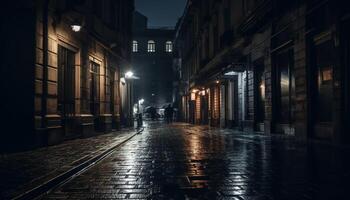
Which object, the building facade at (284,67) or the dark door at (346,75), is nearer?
the dark door at (346,75)

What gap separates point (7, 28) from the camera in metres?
11.7

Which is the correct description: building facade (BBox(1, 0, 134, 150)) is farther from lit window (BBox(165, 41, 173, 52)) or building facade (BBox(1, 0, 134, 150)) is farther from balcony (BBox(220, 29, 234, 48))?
lit window (BBox(165, 41, 173, 52))

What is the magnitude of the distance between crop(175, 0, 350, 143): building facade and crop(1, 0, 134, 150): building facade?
306 inches

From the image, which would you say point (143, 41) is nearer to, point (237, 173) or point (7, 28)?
point (7, 28)

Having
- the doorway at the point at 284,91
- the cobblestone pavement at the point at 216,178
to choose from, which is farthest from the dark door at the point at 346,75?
the doorway at the point at 284,91

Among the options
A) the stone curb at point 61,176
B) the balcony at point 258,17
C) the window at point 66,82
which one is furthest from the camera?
the balcony at point 258,17

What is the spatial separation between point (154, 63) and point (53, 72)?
6155 centimetres

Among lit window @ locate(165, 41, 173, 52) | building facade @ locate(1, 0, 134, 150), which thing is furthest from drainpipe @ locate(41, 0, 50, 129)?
lit window @ locate(165, 41, 173, 52)

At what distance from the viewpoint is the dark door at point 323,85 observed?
1280 cm

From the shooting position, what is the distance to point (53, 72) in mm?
12828

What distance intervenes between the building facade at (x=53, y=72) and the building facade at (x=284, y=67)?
25.5 feet

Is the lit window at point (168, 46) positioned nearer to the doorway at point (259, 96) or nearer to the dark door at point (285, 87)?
the doorway at point (259, 96)

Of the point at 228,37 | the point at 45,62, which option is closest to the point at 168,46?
the point at 228,37

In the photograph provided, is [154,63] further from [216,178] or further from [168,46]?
[216,178]
